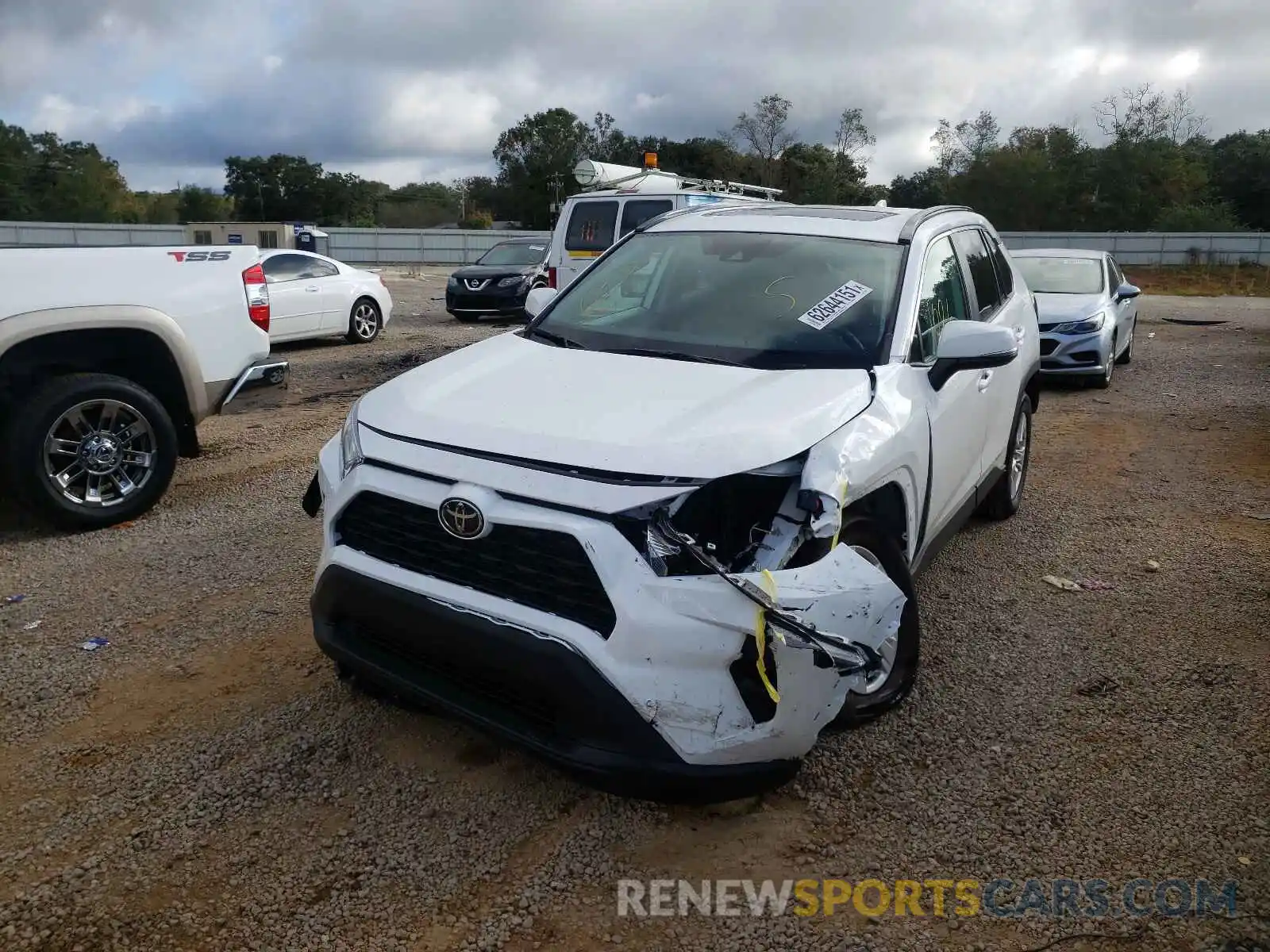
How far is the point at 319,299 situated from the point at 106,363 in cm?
774

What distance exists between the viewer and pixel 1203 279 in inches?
1286

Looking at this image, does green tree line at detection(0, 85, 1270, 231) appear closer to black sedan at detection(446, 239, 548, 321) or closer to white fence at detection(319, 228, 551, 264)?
white fence at detection(319, 228, 551, 264)

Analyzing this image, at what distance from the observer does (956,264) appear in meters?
4.52

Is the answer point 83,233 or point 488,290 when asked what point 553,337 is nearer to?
point 488,290

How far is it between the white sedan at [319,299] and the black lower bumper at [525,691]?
10727 millimetres

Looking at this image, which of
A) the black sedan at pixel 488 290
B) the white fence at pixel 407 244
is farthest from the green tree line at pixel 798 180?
the black sedan at pixel 488 290

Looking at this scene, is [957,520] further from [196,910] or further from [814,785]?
[196,910]

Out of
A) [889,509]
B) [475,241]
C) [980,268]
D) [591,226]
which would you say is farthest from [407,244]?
[889,509]

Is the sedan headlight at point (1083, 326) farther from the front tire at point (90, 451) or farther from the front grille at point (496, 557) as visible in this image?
the front grille at point (496, 557)

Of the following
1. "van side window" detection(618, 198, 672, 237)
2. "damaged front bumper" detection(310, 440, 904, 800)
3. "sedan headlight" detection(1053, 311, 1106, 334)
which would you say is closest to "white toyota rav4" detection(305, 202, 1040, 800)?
"damaged front bumper" detection(310, 440, 904, 800)

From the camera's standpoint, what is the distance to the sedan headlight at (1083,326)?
10.6 metres

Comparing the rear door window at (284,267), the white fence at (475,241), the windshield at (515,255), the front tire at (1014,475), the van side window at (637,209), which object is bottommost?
the front tire at (1014,475)

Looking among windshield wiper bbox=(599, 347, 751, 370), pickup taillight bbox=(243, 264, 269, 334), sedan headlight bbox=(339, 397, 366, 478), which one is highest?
pickup taillight bbox=(243, 264, 269, 334)

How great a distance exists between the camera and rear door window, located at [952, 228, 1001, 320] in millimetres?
4727
